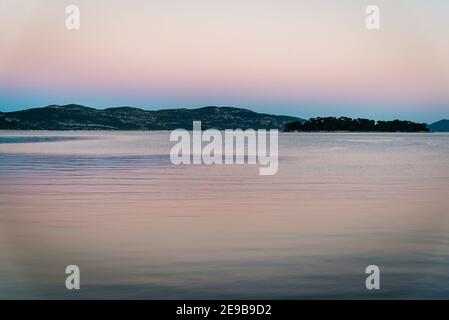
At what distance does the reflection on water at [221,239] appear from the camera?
1090 centimetres

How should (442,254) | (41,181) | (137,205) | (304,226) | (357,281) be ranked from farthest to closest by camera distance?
(41,181)
(137,205)
(304,226)
(442,254)
(357,281)

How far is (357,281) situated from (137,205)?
30.4 feet

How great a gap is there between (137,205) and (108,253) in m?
6.33

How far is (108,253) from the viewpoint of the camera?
517 inches

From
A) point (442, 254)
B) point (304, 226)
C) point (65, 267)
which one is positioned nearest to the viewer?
point (65, 267)

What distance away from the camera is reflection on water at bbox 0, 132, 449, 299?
10.9 meters

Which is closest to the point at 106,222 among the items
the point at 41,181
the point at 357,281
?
the point at 357,281

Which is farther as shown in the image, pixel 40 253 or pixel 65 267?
pixel 40 253

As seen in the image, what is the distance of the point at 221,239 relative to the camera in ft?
47.4

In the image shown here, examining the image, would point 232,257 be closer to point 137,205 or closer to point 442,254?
point 442,254
